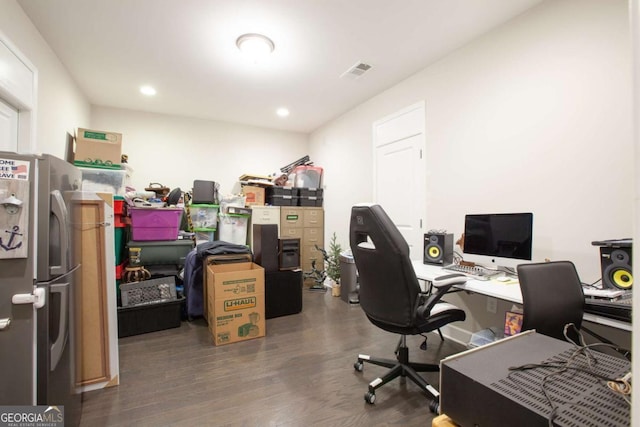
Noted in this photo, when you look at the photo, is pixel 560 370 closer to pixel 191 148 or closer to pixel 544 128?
pixel 544 128

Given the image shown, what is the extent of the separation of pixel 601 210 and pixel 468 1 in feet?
5.69

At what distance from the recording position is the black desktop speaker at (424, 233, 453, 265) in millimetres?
2523

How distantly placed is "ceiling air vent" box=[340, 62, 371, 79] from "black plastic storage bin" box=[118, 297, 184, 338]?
303 cm

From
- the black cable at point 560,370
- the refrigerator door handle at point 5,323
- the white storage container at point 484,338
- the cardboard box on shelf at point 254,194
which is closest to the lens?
the black cable at point 560,370

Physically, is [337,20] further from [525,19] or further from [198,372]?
[198,372]

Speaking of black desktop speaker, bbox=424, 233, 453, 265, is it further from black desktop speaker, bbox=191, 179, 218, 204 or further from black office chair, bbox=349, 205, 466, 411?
black desktop speaker, bbox=191, 179, 218, 204

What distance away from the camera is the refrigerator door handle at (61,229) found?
1.34 m

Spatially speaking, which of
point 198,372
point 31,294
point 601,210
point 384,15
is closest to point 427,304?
point 601,210

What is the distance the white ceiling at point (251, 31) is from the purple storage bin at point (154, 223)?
156cm

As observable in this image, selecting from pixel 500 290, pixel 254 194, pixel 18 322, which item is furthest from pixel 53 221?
pixel 254 194

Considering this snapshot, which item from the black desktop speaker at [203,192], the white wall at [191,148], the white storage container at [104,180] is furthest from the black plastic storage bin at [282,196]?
the white storage container at [104,180]

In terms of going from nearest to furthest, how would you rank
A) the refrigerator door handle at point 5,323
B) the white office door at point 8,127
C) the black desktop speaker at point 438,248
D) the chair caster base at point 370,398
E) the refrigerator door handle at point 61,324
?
the refrigerator door handle at point 5,323, the refrigerator door handle at point 61,324, the chair caster base at point 370,398, the white office door at point 8,127, the black desktop speaker at point 438,248

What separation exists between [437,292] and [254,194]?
3.52 metres

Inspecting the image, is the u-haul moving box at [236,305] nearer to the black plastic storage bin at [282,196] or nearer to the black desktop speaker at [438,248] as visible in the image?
the black desktop speaker at [438,248]
